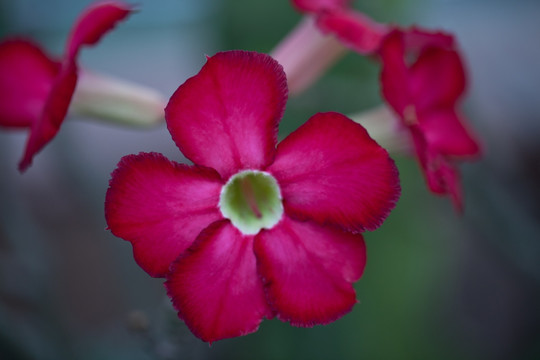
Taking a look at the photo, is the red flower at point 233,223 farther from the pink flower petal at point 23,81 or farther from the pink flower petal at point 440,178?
the pink flower petal at point 23,81

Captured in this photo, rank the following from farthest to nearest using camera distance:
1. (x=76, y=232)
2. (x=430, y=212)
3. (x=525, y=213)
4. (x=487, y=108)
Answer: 1. (x=487, y=108)
2. (x=76, y=232)
3. (x=430, y=212)
4. (x=525, y=213)

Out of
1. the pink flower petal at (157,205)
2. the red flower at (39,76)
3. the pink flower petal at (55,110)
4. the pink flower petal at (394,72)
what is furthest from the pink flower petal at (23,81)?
the pink flower petal at (394,72)

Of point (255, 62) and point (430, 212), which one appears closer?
point (255, 62)

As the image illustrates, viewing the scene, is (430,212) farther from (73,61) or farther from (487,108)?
(487,108)

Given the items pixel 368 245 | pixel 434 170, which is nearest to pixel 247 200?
pixel 434 170

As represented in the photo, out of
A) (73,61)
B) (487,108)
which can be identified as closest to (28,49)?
(73,61)

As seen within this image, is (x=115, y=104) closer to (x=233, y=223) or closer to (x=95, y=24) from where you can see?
(x=95, y=24)

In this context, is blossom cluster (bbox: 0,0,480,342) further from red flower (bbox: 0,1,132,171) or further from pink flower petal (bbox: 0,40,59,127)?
pink flower petal (bbox: 0,40,59,127)
